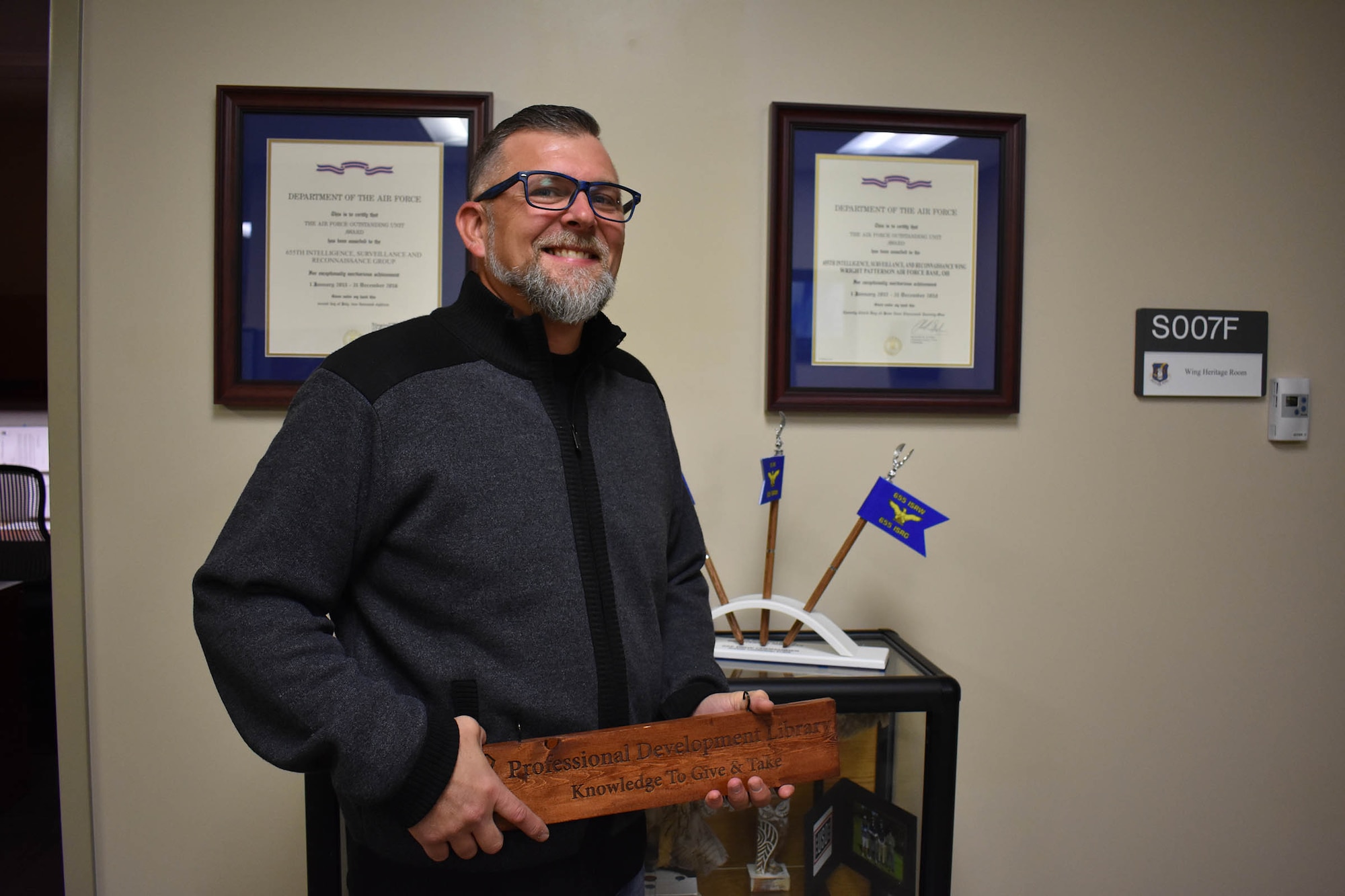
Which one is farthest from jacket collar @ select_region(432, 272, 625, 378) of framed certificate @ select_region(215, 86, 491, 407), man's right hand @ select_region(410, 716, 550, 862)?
framed certificate @ select_region(215, 86, 491, 407)

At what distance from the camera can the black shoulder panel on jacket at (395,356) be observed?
2.60 feet

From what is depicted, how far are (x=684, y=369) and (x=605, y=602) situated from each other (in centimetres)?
71

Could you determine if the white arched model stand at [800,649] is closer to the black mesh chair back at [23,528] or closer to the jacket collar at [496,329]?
the jacket collar at [496,329]

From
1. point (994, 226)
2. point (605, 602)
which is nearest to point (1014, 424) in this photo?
point (994, 226)

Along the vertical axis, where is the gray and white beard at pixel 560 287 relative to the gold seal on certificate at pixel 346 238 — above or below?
below

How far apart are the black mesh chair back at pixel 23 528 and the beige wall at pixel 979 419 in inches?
82.5

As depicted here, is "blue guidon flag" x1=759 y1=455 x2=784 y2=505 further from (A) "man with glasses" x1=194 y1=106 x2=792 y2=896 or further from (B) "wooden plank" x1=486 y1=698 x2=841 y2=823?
(B) "wooden plank" x1=486 y1=698 x2=841 y2=823

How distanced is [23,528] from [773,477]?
13.9 feet

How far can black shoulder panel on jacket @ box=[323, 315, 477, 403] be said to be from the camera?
31.2 inches

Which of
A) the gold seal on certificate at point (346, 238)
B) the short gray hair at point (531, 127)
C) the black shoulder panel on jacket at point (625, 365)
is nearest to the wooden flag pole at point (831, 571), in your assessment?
the black shoulder panel on jacket at point (625, 365)

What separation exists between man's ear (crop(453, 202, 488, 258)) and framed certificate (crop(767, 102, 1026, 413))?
2.24 feet

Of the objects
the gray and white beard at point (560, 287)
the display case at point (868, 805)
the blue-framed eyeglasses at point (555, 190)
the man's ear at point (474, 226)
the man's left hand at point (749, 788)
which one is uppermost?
the blue-framed eyeglasses at point (555, 190)

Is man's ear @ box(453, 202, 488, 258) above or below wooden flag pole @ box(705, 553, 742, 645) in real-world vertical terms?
above

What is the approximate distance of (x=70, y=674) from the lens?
1.38 meters
